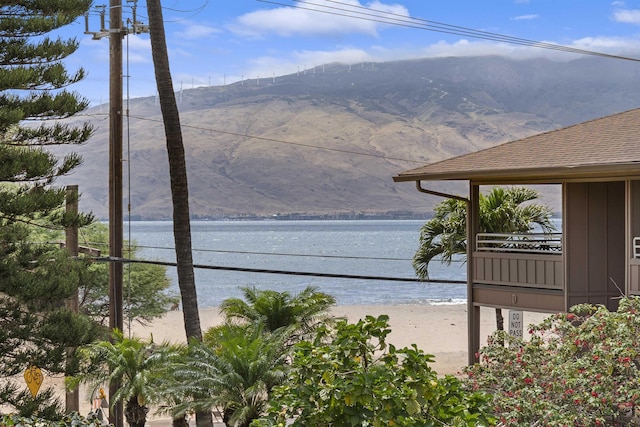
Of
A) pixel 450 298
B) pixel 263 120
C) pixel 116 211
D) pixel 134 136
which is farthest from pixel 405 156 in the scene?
pixel 116 211

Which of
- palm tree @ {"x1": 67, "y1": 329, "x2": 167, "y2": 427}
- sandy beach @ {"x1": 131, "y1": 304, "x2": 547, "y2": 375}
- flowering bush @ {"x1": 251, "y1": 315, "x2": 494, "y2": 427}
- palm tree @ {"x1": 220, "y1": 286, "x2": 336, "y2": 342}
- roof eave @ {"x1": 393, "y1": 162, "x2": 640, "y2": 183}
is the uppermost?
roof eave @ {"x1": 393, "y1": 162, "x2": 640, "y2": 183}

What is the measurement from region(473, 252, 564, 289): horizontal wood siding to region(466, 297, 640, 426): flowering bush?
472 centimetres

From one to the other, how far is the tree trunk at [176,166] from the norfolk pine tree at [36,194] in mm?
3211

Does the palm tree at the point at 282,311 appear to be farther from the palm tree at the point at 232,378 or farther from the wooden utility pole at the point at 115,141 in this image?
the palm tree at the point at 232,378

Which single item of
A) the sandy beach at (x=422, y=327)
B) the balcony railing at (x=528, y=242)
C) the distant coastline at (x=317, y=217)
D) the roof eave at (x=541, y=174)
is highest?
the roof eave at (x=541, y=174)

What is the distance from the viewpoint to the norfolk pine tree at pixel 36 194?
16688 millimetres

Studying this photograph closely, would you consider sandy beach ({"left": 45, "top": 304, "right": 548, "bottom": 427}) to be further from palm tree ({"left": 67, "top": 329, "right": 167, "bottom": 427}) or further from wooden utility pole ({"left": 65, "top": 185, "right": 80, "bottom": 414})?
palm tree ({"left": 67, "top": 329, "right": 167, "bottom": 427})

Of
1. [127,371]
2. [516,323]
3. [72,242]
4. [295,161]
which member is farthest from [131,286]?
[295,161]

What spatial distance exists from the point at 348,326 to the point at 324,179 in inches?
6183

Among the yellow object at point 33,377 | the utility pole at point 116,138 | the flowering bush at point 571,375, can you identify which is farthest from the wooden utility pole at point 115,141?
the flowering bush at point 571,375

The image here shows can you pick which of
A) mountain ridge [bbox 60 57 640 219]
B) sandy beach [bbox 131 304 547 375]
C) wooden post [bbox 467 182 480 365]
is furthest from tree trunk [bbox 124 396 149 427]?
mountain ridge [bbox 60 57 640 219]

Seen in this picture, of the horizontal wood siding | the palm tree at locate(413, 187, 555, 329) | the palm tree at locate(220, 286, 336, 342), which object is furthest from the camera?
the palm tree at locate(413, 187, 555, 329)

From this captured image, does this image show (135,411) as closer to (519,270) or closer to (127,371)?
(127,371)

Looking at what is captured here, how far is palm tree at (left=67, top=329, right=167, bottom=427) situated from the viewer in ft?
57.5
